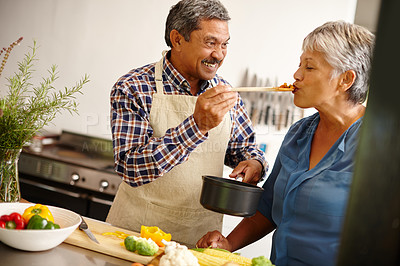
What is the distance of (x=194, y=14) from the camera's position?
196 cm

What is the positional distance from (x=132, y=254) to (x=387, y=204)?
3.74 feet

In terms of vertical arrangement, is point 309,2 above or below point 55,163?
above

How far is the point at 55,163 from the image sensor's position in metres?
3.55

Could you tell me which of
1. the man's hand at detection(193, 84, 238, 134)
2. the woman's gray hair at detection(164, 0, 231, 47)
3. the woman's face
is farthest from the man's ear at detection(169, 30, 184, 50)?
the woman's face

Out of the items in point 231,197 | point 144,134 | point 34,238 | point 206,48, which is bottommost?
point 34,238

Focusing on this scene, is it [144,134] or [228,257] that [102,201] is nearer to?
[144,134]

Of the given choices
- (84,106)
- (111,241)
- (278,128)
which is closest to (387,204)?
(111,241)

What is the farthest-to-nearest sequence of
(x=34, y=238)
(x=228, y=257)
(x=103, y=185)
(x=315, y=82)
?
(x=103, y=185)
(x=315, y=82)
(x=228, y=257)
(x=34, y=238)

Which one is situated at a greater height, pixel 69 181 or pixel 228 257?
pixel 228 257

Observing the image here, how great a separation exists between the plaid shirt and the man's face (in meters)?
0.11

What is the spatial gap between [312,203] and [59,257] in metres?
0.88

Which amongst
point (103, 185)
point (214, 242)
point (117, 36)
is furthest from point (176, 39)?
point (117, 36)

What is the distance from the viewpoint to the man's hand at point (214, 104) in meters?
1.71

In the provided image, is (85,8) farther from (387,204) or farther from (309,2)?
(387,204)
